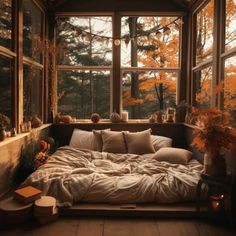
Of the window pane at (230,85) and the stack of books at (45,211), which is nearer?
the stack of books at (45,211)

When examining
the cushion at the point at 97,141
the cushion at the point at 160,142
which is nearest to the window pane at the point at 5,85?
the cushion at the point at 97,141

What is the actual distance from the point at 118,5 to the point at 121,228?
13.8ft

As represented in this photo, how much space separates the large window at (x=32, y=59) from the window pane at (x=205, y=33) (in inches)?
110

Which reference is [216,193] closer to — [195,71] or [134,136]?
[134,136]

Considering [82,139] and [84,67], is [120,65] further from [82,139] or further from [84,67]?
[82,139]

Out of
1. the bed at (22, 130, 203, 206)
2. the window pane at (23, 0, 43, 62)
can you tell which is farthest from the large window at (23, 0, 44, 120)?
the bed at (22, 130, 203, 206)

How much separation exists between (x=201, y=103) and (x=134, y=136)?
1.28m

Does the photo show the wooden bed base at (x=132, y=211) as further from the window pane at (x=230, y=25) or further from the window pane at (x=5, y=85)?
the window pane at (x=230, y=25)

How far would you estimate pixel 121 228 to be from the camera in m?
2.65

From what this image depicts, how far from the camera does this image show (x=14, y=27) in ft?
11.8

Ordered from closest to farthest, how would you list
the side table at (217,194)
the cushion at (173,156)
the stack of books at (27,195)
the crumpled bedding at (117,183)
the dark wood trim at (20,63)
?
the side table at (217,194) → the stack of books at (27,195) → the crumpled bedding at (117,183) → the dark wood trim at (20,63) → the cushion at (173,156)

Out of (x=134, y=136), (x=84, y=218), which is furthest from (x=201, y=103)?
(x=84, y=218)

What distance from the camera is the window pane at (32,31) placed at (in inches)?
163

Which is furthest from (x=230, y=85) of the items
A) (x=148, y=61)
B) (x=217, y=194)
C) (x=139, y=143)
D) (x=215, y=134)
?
(x=148, y=61)
